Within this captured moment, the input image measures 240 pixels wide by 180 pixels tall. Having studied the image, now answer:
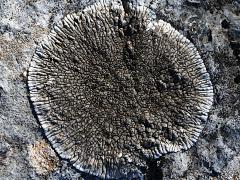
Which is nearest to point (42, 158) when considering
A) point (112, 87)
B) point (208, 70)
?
point (112, 87)

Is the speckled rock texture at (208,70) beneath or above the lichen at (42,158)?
above

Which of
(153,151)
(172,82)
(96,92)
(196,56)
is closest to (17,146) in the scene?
(96,92)

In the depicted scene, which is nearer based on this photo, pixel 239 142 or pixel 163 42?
pixel 163 42

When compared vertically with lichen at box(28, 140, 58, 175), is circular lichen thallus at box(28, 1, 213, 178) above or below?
above

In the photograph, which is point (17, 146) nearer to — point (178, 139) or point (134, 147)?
point (134, 147)

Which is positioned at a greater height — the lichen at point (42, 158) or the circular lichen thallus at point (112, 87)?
the circular lichen thallus at point (112, 87)
